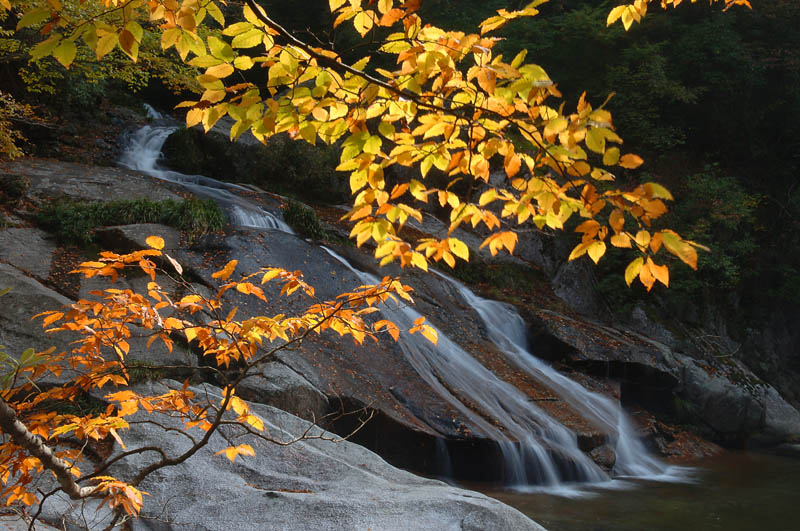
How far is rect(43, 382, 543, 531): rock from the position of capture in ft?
11.6

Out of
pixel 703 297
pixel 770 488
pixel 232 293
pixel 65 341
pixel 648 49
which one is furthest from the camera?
pixel 648 49

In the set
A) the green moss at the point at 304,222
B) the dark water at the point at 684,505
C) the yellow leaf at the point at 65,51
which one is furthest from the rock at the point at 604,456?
the yellow leaf at the point at 65,51

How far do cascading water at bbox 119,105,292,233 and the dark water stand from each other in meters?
6.33

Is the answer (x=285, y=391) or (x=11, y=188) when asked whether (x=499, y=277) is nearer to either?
(x=285, y=391)

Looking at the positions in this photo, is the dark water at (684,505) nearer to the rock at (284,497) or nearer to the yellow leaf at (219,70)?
the rock at (284,497)

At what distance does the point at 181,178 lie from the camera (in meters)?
13.3

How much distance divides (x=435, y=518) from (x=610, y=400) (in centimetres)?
715

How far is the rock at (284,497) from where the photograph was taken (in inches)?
139

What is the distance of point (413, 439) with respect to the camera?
A: 6535 mm

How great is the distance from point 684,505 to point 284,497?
18.4 feet

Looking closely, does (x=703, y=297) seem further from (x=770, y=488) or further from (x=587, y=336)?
(x=770, y=488)

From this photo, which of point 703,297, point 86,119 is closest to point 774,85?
point 703,297

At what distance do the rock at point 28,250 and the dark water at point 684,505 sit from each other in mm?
6010

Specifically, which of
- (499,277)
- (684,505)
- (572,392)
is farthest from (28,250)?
(499,277)
